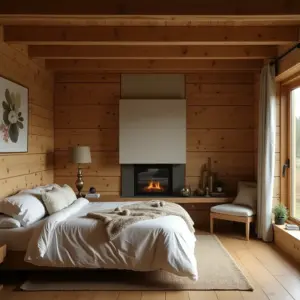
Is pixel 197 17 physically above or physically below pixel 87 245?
above

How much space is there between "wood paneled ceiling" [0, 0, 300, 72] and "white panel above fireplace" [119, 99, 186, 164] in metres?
0.60

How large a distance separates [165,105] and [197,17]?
9.45 ft

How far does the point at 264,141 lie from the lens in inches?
202

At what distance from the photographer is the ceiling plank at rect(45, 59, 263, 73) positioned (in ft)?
18.4

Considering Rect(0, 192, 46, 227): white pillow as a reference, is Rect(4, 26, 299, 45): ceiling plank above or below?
above

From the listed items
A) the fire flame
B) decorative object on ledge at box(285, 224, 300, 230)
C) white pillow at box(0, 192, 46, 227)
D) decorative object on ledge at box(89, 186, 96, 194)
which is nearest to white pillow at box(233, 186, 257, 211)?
decorative object on ledge at box(285, 224, 300, 230)

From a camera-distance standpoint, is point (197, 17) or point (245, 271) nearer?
point (197, 17)

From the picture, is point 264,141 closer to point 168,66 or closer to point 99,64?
point 168,66

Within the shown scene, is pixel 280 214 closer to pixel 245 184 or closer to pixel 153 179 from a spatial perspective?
pixel 245 184

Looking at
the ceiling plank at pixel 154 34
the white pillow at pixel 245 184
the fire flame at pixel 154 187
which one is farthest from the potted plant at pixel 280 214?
the ceiling plank at pixel 154 34

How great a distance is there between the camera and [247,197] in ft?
18.0

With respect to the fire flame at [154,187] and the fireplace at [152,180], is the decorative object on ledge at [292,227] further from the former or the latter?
the fire flame at [154,187]

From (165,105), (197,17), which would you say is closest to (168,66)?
(165,105)

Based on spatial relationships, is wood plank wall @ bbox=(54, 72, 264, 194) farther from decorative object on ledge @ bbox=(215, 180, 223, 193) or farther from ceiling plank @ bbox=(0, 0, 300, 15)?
ceiling plank @ bbox=(0, 0, 300, 15)
